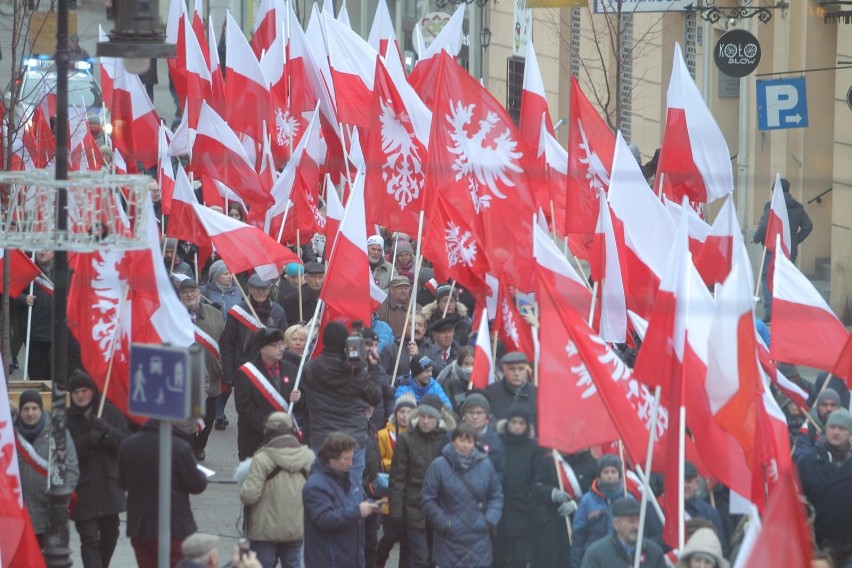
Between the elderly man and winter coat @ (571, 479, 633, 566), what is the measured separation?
4524 millimetres

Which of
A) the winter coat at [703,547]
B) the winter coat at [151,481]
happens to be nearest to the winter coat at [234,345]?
the winter coat at [151,481]

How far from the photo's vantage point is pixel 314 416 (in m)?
11.8

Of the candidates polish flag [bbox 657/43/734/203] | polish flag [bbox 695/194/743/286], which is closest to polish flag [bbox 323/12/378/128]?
polish flag [bbox 657/43/734/203]

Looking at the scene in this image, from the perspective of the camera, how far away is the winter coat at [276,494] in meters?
10.7

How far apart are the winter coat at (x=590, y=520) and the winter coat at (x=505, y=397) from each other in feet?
3.44

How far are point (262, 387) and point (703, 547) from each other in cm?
446

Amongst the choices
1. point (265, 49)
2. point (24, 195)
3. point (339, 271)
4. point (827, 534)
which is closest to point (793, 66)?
point (265, 49)

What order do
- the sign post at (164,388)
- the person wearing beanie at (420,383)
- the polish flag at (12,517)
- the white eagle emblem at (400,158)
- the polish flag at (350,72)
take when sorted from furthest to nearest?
the polish flag at (350,72) < the white eagle emblem at (400,158) < the person wearing beanie at (420,383) < the polish flag at (12,517) < the sign post at (164,388)

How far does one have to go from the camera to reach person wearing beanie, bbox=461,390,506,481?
10.9 meters

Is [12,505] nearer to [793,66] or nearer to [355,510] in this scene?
[355,510]

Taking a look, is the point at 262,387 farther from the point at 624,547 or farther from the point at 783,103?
the point at 783,103

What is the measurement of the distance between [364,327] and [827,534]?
3.62 m

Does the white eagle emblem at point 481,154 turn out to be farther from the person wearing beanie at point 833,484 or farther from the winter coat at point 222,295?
the person wearing beanie at point 833,484

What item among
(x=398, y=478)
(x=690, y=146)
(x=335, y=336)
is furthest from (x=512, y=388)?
(x=690, y=146)
